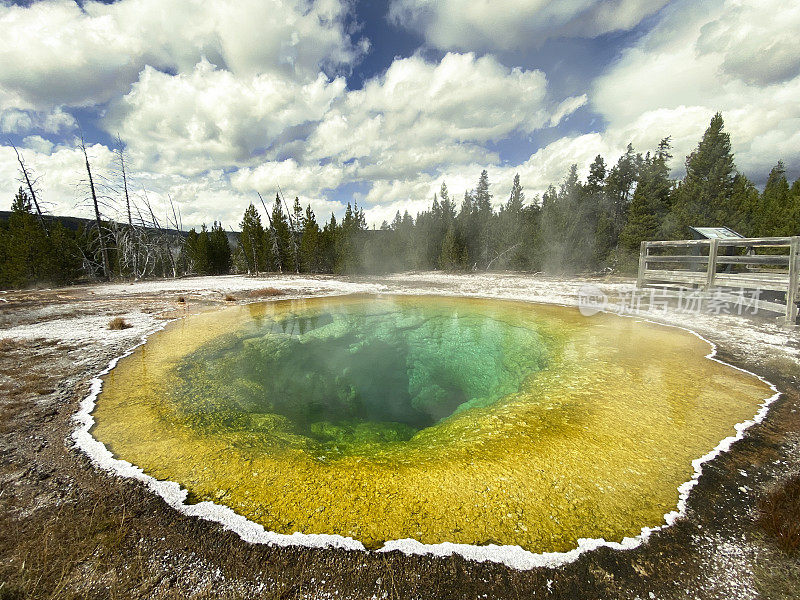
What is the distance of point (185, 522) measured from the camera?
10.7 feet

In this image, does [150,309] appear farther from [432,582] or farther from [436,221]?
[436,221]

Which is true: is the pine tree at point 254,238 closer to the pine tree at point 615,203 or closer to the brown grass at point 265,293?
the brown grass at point 265,293

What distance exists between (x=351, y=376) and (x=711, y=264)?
15.5 meters

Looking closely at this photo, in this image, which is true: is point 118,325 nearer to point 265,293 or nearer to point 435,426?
point 265,293

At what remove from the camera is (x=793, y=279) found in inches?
396

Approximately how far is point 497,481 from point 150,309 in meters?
17.2

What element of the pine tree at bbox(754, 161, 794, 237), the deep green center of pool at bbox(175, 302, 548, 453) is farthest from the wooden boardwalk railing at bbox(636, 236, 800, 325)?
the pine tree at bbox(754, 161, 794, 237)

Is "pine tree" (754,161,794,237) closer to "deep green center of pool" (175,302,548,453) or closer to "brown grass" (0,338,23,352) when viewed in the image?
"deep green center of pool" (175,302,548,453)

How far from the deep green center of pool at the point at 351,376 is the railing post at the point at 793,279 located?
7962mm

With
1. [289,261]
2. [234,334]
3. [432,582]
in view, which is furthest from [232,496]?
[289,261]

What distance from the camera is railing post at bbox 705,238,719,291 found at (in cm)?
1282

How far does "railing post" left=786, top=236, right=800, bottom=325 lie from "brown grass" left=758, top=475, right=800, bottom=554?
32.5 feet

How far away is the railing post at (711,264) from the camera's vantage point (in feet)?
42.1

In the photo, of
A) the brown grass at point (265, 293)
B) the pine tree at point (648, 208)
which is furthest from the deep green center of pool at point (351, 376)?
the pine tree at point (648, 208)
